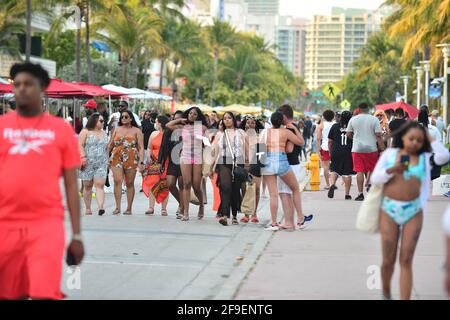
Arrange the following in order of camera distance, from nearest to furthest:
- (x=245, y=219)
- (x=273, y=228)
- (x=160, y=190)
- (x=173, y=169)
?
1. (x=273, y=228)
2. (x=245, y=219)
3. (x=173, y=169)
4. (x=160, y=190)

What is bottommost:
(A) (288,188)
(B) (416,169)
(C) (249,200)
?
(C) (249,200)

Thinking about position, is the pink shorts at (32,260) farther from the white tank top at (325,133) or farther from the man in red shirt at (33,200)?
the white tank top at (325,133)

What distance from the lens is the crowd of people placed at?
6.07m

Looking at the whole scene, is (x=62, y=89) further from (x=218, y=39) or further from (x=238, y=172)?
(x=218, y=39)

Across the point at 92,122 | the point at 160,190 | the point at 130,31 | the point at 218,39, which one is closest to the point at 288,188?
the point at 160,190

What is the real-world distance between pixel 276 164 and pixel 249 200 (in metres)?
1.57

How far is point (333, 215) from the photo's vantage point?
16938mm

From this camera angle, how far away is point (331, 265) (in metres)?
10.9

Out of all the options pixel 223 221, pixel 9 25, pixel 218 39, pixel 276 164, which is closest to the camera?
pixel 276 164

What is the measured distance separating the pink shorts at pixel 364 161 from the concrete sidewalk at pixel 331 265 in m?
3.03

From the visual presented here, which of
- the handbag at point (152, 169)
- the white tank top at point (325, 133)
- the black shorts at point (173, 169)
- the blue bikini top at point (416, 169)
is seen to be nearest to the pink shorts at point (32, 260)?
the blue bikini top at point (416, 169)

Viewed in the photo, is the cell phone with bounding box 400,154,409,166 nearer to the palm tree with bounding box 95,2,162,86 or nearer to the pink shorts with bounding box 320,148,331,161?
the pink shorts with bounding box 320,148,331,161

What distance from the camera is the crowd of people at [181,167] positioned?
239 inches

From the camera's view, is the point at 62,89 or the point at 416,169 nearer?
the point at 416,169
